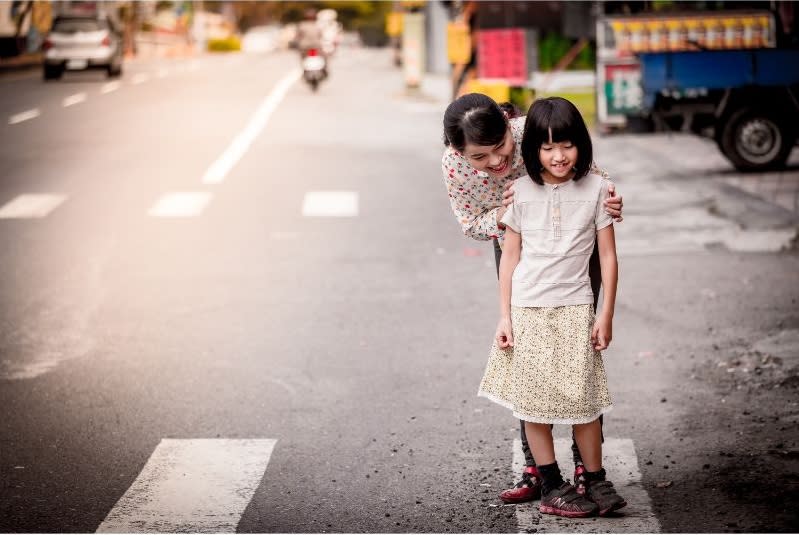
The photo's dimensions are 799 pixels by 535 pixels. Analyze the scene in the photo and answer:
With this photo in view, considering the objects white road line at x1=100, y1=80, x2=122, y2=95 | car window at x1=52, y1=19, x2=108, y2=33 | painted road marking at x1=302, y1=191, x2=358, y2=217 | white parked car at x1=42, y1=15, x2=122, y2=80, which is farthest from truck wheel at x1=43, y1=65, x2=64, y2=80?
painted road marking at x1=302, y1=191, x2=358, y2=217

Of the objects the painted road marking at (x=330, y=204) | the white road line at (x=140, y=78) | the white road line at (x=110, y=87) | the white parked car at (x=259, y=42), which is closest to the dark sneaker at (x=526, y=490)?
the painted road marking at (x=330, y=204)

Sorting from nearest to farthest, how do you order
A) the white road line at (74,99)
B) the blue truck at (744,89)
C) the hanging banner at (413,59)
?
the blue truck at (744,89) → the white road line at (74,99) → the hanging banner at (413,59)

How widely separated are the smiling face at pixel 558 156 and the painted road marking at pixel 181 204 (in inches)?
390

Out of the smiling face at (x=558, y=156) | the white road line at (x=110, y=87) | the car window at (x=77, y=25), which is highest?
the smiling face at (x=558, y=156)

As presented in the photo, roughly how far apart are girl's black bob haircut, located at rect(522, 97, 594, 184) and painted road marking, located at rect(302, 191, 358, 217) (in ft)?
30.3

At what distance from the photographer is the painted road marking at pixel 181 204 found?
46.5ft

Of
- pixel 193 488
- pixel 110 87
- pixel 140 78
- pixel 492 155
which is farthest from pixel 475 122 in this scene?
pixel 140 78

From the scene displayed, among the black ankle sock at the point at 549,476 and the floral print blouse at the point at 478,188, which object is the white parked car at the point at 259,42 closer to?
the floral print blouse at the point at 478,188

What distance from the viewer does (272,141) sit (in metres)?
21.7

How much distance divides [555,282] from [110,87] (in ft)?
98.3

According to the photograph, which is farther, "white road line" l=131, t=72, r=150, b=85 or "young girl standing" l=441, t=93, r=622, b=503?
"white road line" l=131, t=72, r=150, b=85

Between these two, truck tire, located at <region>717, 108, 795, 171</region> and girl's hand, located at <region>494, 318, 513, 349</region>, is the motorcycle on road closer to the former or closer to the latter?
truck tire, located at <region>717, 108, 795, 171</region>

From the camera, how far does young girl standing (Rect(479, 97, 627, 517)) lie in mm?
4578

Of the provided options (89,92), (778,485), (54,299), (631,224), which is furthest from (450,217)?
(89,92)
